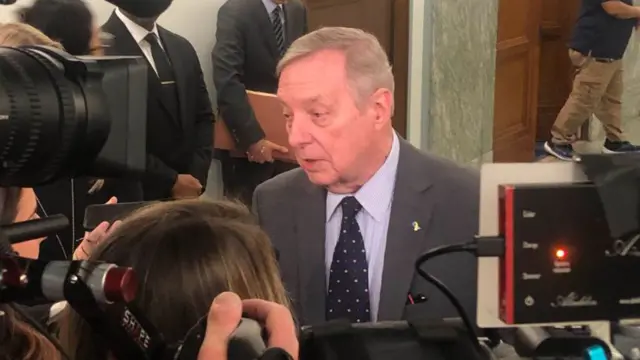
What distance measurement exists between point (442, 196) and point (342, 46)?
36 centimetres

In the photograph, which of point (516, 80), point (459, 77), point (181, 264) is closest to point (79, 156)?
point (181, 264)

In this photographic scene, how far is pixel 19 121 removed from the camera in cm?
79

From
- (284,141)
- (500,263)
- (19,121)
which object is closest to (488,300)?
(500,263)

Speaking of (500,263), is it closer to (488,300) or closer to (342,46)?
(488,300)

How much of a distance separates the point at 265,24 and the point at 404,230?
5.66 ft

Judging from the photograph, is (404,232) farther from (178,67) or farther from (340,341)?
(178,67)

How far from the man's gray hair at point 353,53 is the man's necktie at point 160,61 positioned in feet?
3.67

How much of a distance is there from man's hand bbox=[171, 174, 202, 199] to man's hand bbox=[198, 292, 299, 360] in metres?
2.04

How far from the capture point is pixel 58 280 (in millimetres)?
760

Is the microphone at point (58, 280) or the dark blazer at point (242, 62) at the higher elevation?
the microphone at point (58, 280)

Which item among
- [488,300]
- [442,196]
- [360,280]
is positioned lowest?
[360,280]

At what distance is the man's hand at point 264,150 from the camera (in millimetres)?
3158

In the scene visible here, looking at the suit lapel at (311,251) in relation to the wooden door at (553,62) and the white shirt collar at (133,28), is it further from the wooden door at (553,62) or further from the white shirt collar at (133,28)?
the wooden door at (553,62)

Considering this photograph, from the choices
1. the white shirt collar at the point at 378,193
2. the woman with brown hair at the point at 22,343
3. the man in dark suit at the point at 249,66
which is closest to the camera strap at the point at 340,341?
the woman with brown hair at the point at 22,343
